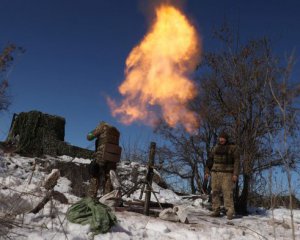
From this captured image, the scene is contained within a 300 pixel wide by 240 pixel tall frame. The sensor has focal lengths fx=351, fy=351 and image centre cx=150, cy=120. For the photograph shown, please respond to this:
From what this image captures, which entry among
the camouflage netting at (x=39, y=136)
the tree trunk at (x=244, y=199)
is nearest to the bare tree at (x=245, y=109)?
the tree trunk at (x=244, y=199)

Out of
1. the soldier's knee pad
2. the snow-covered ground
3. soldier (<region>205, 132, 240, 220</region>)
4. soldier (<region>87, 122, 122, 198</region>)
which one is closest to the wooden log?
soldier (<region>87, 122, 122, 198</region>)

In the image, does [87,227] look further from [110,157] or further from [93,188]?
[110,157]

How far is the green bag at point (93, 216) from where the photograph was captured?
5.65m

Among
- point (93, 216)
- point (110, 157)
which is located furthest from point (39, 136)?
point (93, 216)

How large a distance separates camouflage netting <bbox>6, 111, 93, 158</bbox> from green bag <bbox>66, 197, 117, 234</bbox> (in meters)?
8.44

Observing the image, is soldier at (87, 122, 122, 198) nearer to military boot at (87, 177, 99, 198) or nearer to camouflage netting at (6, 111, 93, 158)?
military boot at (87, 177, 99, 198)

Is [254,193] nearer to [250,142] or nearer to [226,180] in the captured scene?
[250,142]

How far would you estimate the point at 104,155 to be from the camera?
9148mm

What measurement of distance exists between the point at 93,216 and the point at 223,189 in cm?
461

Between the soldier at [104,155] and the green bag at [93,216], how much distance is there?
2817 millimetres

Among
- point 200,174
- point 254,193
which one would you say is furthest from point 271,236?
point 200,174

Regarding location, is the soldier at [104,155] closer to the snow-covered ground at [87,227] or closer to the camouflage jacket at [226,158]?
the snow-covered ground at [87,227]

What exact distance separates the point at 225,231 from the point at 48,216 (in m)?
3.40

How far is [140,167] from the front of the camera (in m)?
15.6
